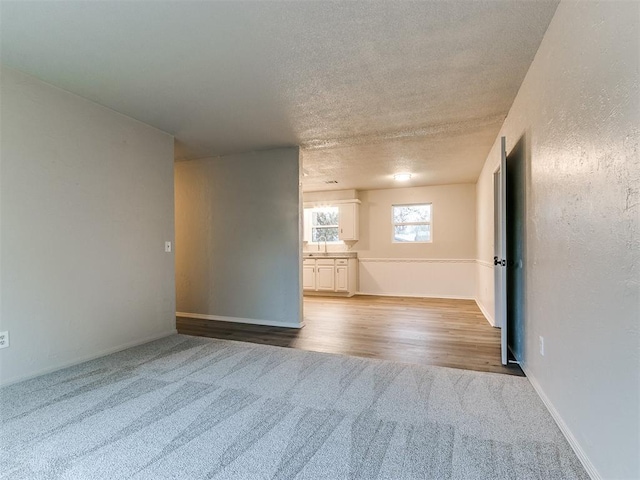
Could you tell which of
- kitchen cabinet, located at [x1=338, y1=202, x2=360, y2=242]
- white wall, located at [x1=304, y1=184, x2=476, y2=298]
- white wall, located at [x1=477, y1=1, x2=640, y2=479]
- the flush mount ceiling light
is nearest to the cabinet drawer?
kitchen cabinet, located at [x1=338, y1=202, x2=360, y2=242]

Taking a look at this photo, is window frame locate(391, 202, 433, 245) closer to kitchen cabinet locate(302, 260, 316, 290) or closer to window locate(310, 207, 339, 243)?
window locate(310, 207, 339, 243)

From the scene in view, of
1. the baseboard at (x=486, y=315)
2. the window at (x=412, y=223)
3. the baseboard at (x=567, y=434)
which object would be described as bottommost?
the baseboard at (x=486, y=315)

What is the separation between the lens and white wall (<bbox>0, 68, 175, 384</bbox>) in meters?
2.42

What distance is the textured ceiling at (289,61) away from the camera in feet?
5.93

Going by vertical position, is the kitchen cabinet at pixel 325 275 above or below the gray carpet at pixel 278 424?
above

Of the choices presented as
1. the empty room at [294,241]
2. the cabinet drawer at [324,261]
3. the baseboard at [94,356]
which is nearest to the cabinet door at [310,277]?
the cabinet drawer at [324,261]

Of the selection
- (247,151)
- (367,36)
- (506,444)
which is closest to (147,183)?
(247,151)

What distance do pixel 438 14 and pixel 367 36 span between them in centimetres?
43

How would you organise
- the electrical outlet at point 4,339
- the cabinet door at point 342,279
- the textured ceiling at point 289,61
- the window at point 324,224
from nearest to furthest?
the textured ceiling at point 289,61, the electrical outlet at point 4,339, the cabinet door at point 342,279, the window at point 324,224

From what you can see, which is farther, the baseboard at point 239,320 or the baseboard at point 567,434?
the baseboard at point 239,320

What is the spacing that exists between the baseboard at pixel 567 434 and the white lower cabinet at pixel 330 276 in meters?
4.60

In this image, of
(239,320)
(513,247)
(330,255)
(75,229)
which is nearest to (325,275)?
(330,255)

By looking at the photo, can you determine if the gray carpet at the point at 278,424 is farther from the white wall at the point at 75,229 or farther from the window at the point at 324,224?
the window at the point at 324,224

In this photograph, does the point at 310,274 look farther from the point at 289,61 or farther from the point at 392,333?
the point at 289,61
